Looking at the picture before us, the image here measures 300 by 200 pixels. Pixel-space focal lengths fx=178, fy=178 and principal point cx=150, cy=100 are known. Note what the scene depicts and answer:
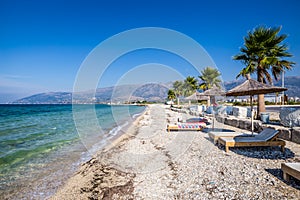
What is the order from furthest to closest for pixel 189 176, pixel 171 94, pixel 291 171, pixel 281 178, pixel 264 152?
pixel 171 94
pixel 264 152
pixel 189 176
pixel 281 178
pixel 291 171

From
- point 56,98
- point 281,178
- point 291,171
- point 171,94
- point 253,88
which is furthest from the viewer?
point 56,98

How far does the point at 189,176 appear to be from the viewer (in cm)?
371

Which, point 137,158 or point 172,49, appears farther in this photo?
point 172,49

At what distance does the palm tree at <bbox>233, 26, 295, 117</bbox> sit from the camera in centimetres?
1048

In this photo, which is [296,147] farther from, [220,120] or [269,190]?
[220,120]

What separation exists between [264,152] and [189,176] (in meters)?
2.53

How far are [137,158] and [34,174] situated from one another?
296 centimetres

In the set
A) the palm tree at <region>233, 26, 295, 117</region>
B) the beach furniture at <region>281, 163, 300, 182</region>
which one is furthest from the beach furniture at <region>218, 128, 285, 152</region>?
the palm tree at <region>233, 26, 295, 117</region>

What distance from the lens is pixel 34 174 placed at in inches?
200

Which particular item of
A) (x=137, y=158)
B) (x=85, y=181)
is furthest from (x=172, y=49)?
(x=85, y=181)

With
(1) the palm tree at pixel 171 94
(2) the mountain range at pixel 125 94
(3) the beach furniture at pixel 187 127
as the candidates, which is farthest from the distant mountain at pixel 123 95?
(1) the palm tree at pixel 171 94

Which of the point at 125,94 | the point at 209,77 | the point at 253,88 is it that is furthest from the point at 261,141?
the point at 209,77

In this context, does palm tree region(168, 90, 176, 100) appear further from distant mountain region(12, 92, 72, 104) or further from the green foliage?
the green foliage

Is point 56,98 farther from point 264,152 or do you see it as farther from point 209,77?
point 264,152
